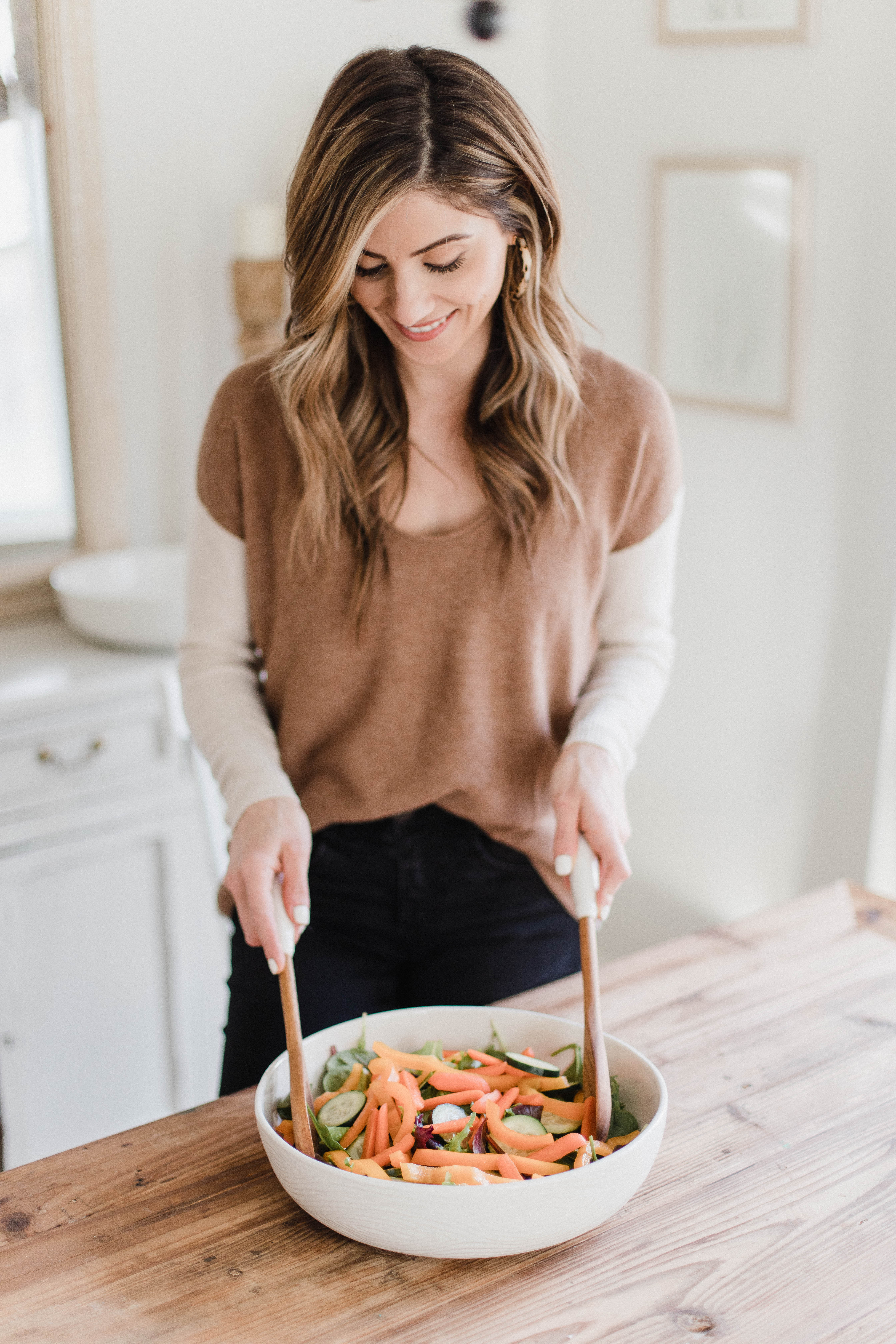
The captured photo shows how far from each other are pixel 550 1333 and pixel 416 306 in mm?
843

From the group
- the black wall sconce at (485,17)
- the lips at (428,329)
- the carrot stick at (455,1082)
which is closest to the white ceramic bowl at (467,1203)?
the carrot stick at (455,1082)

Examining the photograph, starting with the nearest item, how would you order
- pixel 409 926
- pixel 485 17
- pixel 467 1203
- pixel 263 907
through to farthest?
pixel 467 1203, pixel 263 907, pixel 409 926, pixel 485 17

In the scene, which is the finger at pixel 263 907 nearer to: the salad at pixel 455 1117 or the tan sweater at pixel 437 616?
the salad at pixel 455 1117

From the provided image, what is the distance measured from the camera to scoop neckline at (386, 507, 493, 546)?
132 centimetres

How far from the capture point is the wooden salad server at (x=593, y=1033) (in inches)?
36.8

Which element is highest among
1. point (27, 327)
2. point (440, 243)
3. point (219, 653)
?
point (440, 243)

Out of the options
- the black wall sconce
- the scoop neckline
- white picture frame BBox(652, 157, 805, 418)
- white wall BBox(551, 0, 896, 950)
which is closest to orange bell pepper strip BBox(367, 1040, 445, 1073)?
the scoop neckline

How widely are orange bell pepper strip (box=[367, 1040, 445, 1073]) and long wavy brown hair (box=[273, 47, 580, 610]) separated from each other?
20.0 inches

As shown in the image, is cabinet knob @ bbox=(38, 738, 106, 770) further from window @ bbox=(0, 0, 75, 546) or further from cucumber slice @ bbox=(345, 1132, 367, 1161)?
→ cucumber slice @ bbox=(345, 1132, 367, 1161)

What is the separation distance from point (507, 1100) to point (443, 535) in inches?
24.2

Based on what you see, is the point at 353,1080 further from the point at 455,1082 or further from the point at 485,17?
the point at 485,17

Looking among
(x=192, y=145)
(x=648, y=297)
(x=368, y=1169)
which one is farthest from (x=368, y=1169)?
(x=192, y=145)

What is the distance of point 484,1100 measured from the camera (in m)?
0.93

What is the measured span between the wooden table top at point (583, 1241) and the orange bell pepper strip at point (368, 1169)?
0.06 m
